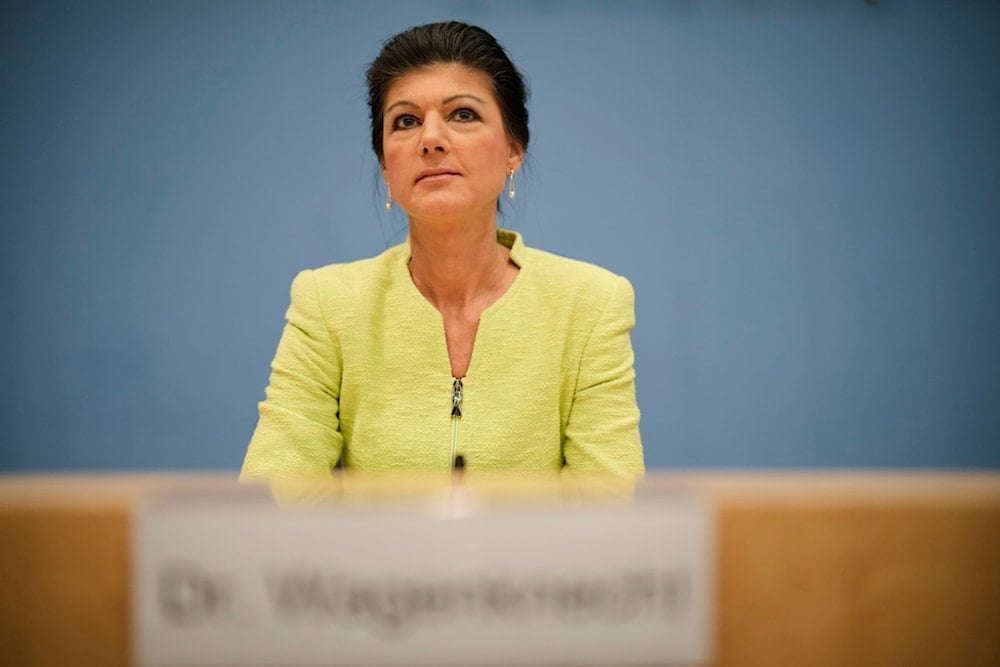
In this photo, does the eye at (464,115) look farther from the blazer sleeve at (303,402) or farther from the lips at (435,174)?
the blazer sleeve at (303,402)

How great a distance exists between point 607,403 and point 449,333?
203 millimetres

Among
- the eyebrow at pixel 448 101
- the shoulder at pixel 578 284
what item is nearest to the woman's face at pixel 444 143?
→ the eyebrow at pixel 448 101

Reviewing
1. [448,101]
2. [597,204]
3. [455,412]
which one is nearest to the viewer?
[455,412]

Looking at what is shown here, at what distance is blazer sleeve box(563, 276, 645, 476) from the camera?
29.9 inches

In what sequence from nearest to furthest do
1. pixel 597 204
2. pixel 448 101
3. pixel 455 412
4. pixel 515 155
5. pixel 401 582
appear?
pixel 401 582 < pixel 455 412 < pixel 448 101 < pixel 515 155 < pixel 597 204

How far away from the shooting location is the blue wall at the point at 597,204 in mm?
1930

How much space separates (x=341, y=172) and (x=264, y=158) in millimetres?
207

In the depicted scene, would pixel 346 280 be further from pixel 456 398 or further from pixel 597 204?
pixel 597 204

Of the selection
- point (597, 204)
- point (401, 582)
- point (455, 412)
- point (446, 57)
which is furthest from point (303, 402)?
point (597, 204)

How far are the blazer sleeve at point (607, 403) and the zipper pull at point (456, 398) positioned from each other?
0.13m

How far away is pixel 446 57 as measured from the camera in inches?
35.8

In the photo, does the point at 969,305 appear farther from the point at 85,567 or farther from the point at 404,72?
the point at 85,567

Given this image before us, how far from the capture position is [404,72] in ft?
2.99

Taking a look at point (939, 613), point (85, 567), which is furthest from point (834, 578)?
point (85, 567)
